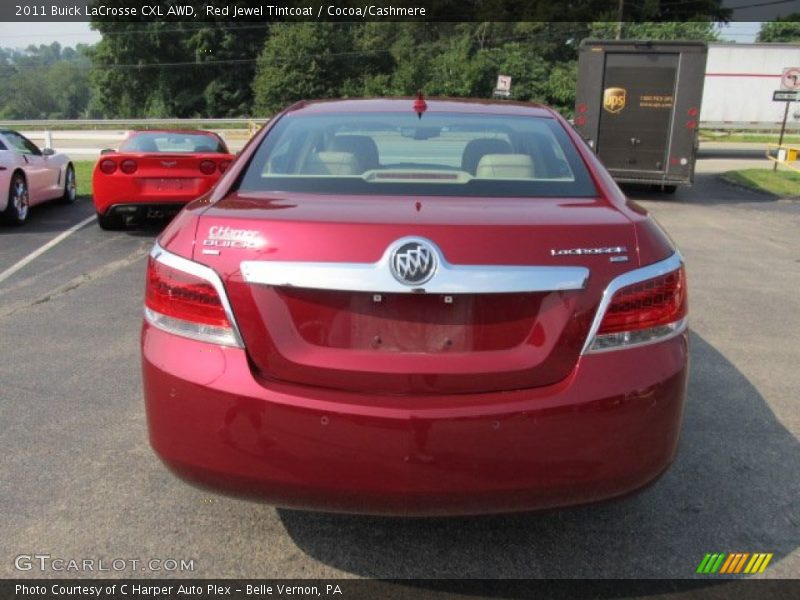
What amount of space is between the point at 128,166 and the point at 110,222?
0.91 m

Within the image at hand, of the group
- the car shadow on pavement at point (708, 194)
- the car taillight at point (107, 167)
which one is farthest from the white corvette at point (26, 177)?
the car shadow on pavement at point (708, 194)

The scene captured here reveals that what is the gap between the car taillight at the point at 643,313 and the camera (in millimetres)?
2332

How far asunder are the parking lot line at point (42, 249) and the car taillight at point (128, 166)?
1.16 meters

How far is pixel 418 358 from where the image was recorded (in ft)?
7.55

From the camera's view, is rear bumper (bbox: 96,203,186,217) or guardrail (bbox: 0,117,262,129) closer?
rear bumper (bbox: 96,203,186,217)

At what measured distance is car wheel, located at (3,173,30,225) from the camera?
1012 cm

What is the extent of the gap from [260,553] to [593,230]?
5.45 feet

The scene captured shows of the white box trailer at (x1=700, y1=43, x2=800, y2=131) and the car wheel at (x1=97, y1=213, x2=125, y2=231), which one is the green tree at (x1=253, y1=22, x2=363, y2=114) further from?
the car wheel at (x1=97, y1=213, x2=125, y2=231)

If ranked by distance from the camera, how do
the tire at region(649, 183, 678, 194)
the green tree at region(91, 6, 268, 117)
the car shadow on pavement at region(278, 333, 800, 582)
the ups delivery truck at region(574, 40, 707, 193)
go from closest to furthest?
the car shadow on pavement at region(278, 333, 800, 582)
the ups delivery truck at region(574, 40, 707, 193)
the tire at region(649, 183, 678, 194)
the green tree at region(91, 6, 268, 117)

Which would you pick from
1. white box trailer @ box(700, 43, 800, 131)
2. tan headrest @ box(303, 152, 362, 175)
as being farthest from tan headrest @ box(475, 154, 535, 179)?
white box trailer @ box(700, 43, 800, 131)

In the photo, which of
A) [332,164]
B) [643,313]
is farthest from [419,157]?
[643,313]

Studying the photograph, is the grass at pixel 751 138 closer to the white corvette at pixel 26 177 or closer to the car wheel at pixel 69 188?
the car wheel at pixel 69 188

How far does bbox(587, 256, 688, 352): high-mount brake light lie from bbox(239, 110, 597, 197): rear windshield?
20.9 inches

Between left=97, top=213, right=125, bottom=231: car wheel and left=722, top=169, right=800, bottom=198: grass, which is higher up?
left=97, top=213, right=125, bottom=231: car wheel
